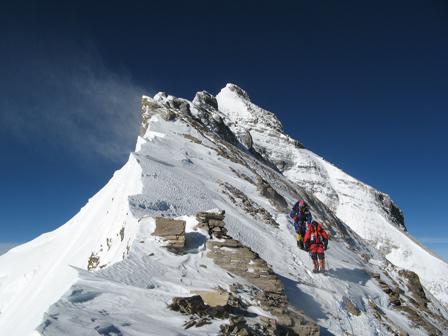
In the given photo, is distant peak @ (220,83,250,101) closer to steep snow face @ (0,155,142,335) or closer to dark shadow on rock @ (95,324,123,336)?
steep snow face @ (0,155,142,335)

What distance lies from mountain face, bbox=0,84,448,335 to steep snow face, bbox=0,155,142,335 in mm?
87

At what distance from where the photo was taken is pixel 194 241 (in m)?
12.0

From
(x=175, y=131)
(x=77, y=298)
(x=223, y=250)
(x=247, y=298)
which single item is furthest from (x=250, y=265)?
(x=175, y=131)

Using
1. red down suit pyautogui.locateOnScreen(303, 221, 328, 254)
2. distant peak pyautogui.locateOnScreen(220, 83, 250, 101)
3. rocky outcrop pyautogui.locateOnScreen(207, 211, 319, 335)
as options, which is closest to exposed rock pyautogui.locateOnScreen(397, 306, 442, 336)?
red down suit pyautogui.locateOnScreen(303, 221, 328, 254)

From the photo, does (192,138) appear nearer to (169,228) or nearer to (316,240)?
(316,240)

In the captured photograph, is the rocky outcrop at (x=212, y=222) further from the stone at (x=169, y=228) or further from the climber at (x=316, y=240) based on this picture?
the climber at (x=316, y=240)

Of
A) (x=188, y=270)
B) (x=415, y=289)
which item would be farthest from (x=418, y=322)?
(x=188, y=270)

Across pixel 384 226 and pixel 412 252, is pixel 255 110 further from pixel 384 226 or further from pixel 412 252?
pixel 412 252

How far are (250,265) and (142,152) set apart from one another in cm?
1459

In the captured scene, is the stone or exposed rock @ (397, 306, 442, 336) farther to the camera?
exposed rock @ (397, 306, 442, 336)

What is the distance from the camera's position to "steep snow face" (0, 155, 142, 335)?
12141mm

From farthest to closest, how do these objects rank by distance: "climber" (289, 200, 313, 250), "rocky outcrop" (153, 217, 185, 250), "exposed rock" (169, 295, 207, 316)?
"climber" (289, 200, 313, 250), "rocky outcrop" (153, 217, 185, 250), "exposed rock" (169, 295, 207, 316)

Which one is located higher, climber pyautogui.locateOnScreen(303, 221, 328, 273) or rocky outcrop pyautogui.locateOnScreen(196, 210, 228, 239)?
climber pyautogui.locateOnScreen(303, 221, 328, 273)

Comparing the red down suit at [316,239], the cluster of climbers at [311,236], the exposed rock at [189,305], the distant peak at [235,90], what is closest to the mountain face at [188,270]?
the exposed rock at [189,305]
